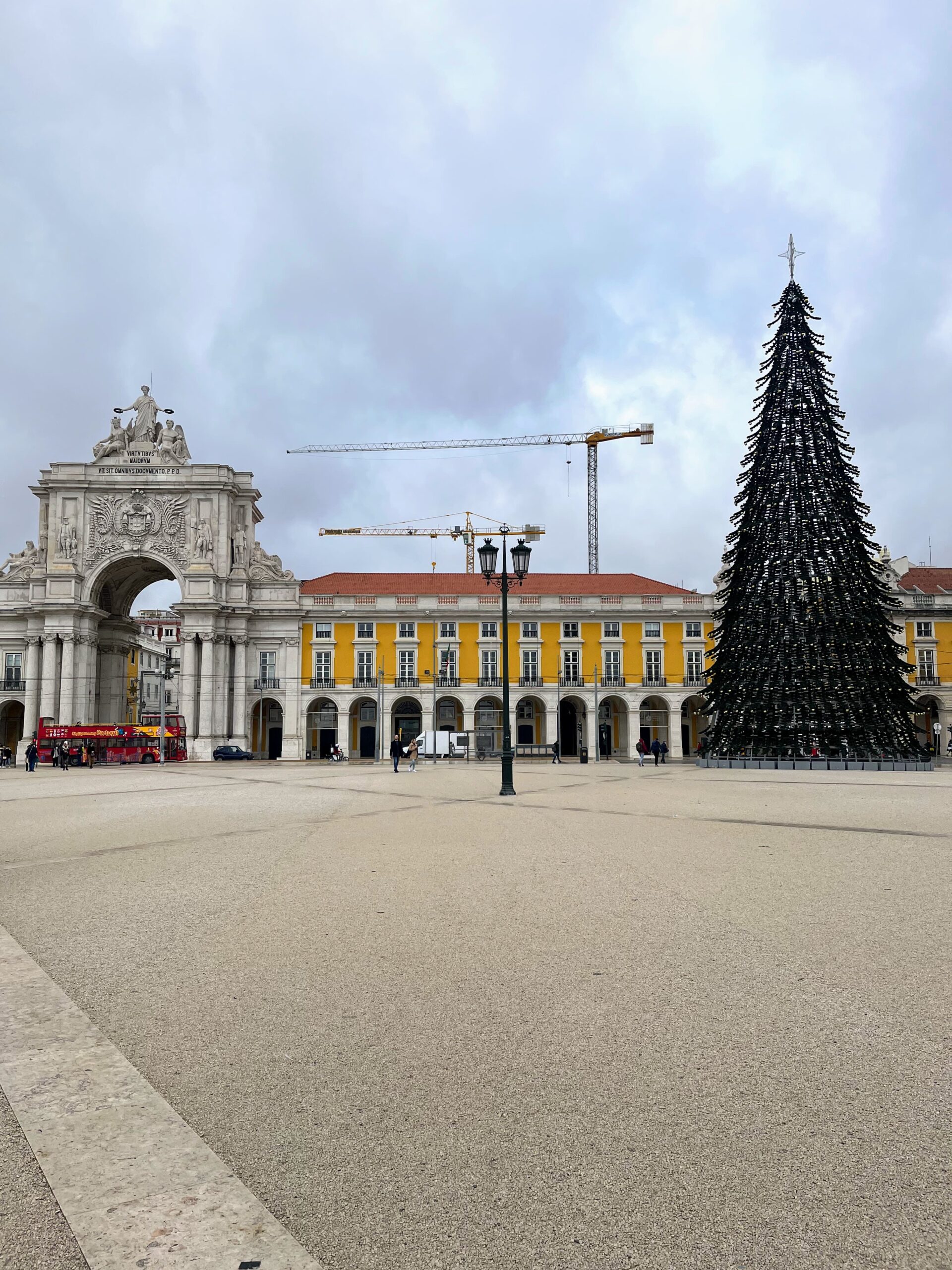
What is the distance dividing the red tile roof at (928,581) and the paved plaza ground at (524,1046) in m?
60.2

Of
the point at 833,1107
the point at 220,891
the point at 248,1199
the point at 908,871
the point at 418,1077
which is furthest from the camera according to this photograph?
the point at 908,871

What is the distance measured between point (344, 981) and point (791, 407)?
34073 millimetres

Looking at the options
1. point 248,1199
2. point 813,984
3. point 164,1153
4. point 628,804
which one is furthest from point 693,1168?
point 628,804

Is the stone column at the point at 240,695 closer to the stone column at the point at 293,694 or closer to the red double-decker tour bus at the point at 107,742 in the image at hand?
the stone column at the point at 293,694

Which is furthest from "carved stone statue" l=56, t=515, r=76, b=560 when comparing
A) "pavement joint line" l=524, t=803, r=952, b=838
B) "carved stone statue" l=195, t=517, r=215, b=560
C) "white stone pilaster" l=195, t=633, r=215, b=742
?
"pavement joint line" l=524, t=803, r=952, b=838

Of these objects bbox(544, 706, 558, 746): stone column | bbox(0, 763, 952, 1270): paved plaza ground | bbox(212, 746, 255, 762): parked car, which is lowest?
bbox(212, 746, 255, 762): parked car

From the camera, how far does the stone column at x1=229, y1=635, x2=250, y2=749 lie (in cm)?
5984

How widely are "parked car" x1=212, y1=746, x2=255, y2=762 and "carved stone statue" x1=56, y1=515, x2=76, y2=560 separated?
58.4ft

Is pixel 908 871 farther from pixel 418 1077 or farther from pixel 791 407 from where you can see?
pixel 791 407

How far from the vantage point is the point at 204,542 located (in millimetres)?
59812

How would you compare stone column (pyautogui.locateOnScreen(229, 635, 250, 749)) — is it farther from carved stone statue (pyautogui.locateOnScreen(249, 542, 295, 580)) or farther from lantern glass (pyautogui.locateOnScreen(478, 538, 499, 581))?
lantern glass (pyautogui.locateOnScreen(478, 538, 499, 581))

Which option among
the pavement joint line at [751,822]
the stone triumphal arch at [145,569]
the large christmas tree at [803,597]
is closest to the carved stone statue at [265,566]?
the stone triumphal arch at [145,569]

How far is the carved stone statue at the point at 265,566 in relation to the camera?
6250 cm

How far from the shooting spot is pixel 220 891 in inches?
321
